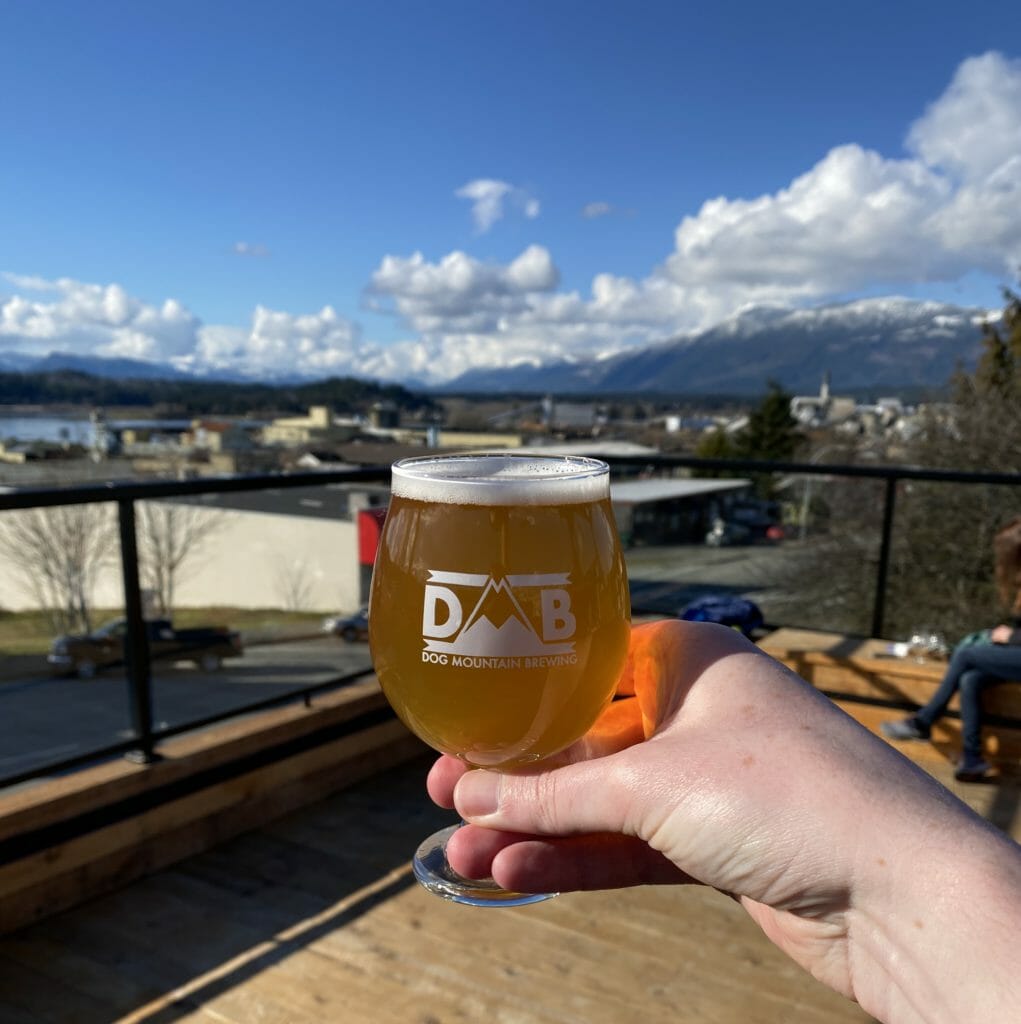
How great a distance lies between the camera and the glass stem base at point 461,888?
0.89 meters

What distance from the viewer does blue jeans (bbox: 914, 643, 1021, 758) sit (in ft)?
9.29

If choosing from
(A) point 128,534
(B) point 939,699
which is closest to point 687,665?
(A) point 128,534

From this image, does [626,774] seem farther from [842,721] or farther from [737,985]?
[737,985]

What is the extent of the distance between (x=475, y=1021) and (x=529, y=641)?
1.40 meters

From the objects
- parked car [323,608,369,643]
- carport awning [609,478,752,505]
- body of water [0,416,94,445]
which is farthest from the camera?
body of water [0,416,94,445]

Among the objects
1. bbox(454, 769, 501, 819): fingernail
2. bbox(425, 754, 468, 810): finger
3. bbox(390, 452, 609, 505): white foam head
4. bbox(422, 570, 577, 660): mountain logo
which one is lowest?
bbox(425, 754, 468, 810): finger

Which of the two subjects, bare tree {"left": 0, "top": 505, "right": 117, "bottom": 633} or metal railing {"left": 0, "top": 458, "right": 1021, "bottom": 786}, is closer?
metal railing {"left": 0, "top": 458, "right": 1021, "bottom": 786}

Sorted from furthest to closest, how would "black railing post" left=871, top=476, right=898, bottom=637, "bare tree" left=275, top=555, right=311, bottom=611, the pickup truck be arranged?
1. "bare tree" left=275, top=555, right=311, bottom=611
2. "black railing post" left=871, top=476, right=898, bottom=637
3. the pickup truck

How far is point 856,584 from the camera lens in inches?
311

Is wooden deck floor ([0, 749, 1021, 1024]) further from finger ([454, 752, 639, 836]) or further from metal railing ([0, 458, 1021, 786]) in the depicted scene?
finger ([454, 752, 639, 836])

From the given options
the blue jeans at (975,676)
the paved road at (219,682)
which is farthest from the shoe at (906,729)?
the paved road at (219,682)

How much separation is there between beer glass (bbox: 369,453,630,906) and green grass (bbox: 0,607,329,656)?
194 cm

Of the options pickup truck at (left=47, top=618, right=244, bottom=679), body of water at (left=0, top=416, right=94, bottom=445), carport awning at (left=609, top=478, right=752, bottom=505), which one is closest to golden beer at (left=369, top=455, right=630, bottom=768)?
pickup truck at (left=47, top=618, right=244, bottom=679)

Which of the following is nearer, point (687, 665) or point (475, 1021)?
point (687, 665)
